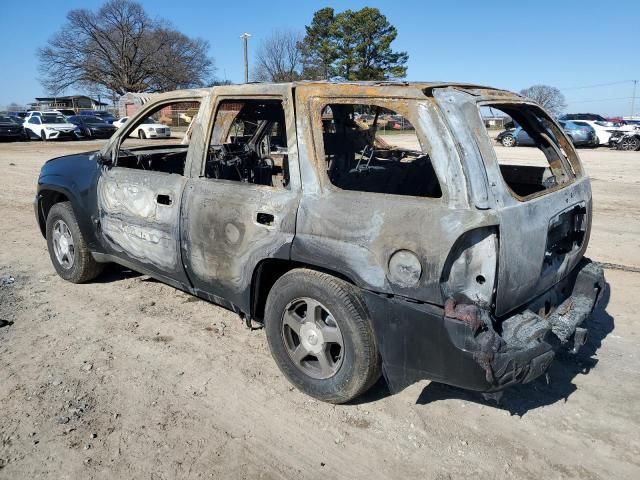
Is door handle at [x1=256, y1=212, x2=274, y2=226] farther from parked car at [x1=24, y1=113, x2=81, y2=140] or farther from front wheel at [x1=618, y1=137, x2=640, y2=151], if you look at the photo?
parked car at [x1=24, y1=113, x2=81, y2=140]

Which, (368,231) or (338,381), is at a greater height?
(368,231)

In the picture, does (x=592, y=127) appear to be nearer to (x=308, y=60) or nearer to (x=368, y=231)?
(x=368, y=231)

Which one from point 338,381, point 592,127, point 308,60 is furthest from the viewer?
point 308,60

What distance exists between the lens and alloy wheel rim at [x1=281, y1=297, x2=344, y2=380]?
297cm

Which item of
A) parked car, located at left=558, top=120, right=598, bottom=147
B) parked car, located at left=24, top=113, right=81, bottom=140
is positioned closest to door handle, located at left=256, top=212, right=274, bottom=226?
parked car, located at left=558, top=120, right=598, bottom=147

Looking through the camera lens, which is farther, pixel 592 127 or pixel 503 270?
pixel 592 127

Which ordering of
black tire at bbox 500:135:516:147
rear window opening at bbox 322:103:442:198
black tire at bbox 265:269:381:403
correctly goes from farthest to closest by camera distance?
black tire at bbox 500:135:516:147 < rear window opening at bbox 322:103:442:198 < black tire at bbox 265:269:381:403

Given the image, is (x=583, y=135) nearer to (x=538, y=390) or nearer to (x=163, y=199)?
(x=538, y=390)

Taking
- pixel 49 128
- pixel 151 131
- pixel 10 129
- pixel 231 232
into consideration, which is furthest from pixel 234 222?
pixel 10 129

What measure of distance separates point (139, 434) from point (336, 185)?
1.78 meters

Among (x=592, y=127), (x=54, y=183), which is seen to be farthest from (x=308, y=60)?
(x=54, y=183)

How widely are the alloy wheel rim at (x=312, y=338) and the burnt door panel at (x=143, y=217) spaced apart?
1053mm

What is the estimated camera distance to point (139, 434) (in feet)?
9.25

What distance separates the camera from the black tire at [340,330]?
279 centimetres
